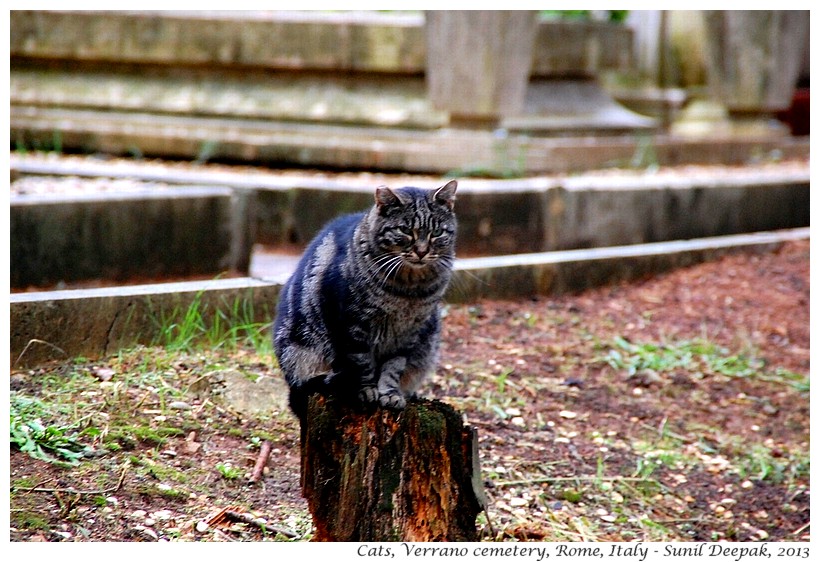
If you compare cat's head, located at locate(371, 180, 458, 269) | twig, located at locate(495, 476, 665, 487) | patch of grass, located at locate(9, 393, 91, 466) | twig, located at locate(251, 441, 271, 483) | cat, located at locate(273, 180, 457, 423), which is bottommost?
twig, located at locate(495, 476, 665, 487)

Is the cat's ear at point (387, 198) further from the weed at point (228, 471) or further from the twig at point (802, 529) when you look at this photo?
the twig at point (802, 529)

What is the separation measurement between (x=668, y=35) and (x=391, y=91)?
6635mm

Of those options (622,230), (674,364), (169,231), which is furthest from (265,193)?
(674,364)

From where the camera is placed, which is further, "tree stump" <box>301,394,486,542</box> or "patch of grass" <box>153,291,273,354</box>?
"patch of grass" <box>153,291,273,354</box>

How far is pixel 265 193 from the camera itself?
20.4ft

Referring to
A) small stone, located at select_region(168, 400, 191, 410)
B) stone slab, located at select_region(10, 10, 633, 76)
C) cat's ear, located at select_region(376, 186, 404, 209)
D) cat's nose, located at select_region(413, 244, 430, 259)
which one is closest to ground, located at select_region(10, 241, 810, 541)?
small stone, located at select_region(168, 400, 191, 410)

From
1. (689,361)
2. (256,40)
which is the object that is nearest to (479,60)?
(256,40)

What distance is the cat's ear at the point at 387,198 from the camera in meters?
3.07

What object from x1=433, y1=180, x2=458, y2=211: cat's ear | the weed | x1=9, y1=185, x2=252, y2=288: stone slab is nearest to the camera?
x1=433, y1=180, x2=458, y2=211: cat's ear

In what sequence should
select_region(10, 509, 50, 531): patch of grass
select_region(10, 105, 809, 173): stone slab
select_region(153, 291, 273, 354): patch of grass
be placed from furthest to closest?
select_region(10, 105, 809, 173): stone slab, select_region(153, 291, 273, 354): patch of grass, select_region(10, 509, 50, 531): patch of grass

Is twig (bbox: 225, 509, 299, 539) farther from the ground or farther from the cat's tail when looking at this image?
the cat's tail

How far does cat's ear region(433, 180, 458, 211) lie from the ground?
1023mm

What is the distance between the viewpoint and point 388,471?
2.91 metres

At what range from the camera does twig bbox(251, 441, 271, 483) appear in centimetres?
333
